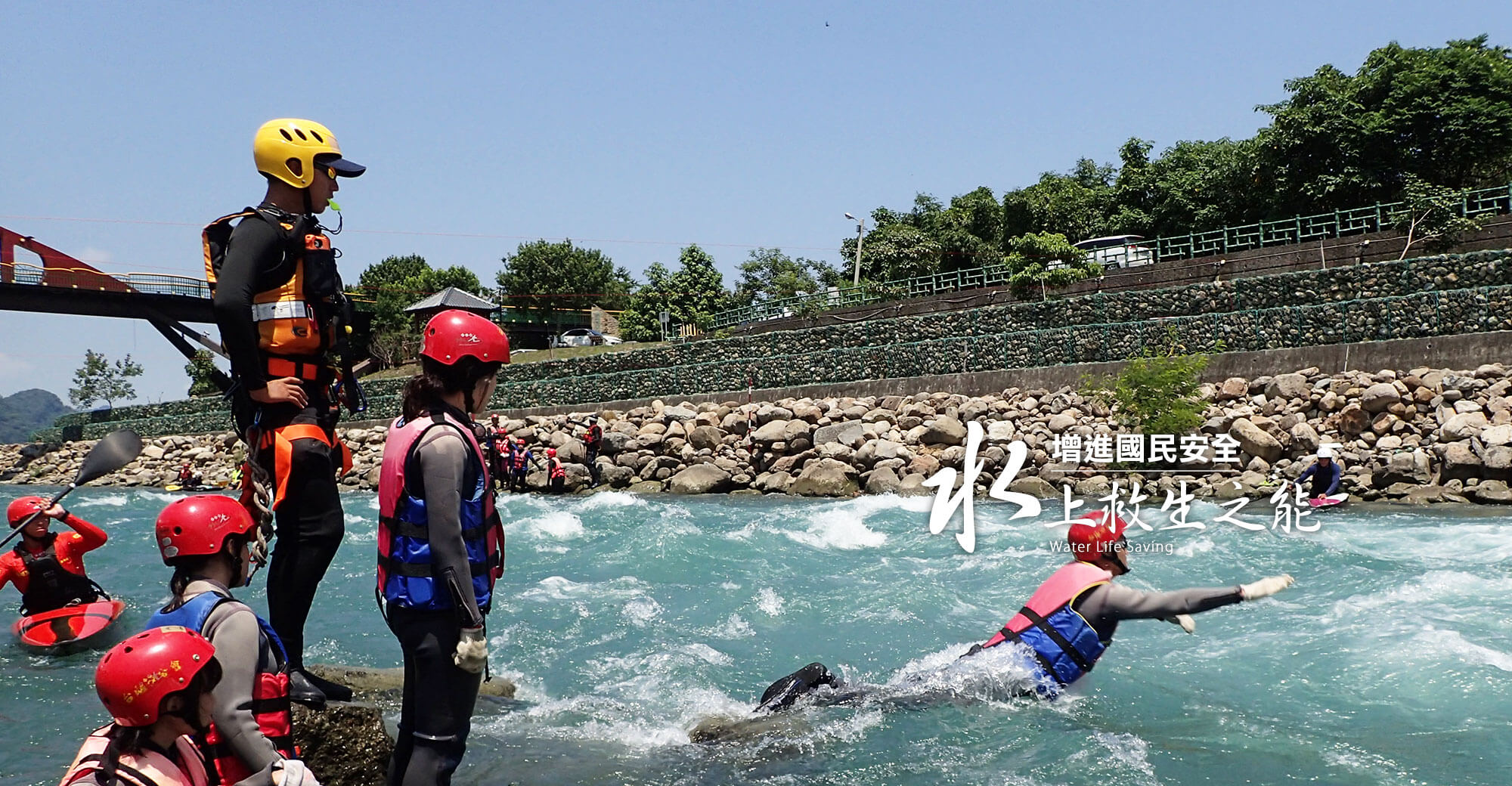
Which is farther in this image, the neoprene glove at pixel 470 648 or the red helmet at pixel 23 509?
the red helmet at pixel 23 509

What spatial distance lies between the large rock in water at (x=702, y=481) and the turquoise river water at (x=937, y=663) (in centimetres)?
868

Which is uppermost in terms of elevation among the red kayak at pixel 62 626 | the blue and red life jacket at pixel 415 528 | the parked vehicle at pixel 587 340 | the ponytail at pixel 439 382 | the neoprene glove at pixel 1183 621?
the parked vehicle at pixel 587 340

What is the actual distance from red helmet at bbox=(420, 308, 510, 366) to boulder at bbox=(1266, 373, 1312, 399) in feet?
57.3

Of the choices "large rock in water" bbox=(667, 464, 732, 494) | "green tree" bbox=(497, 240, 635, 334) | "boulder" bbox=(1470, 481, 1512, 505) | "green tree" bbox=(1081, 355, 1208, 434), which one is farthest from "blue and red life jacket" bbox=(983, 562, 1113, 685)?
"green tree" bbox=(497, 240, 635, 334)

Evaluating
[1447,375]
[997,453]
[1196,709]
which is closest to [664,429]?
[997,453]

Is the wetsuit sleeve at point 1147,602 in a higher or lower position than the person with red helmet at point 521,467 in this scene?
higher

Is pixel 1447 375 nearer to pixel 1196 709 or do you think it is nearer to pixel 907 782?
pixel 1196 709

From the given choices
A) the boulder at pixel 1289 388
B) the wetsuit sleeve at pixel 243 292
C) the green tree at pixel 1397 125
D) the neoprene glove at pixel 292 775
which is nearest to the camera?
the neoprene glove at pixel 292 775

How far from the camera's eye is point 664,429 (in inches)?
969

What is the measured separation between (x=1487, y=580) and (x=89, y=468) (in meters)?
9.52

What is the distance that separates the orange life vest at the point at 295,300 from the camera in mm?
3891

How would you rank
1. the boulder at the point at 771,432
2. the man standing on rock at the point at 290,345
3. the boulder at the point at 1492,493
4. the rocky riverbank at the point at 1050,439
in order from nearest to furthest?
the man standing on rock at the point at 290,345, the boulder at the point at 1492,493, the rocky riverbank at the point at 1050,439, the boulder at the point at 771,432

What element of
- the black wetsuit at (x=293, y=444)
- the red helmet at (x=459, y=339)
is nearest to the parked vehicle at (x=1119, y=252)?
the black wetsuit at (x=293, y=444)

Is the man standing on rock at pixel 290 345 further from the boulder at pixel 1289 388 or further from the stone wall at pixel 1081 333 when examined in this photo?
the stone wall at pixel 1081 333
